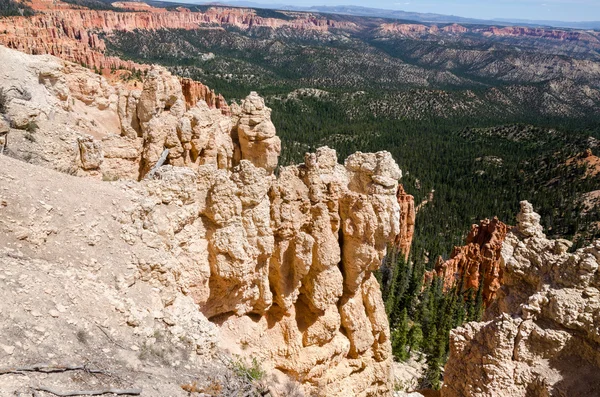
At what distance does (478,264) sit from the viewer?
103 feet

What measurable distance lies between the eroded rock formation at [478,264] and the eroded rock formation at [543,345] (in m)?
24.8

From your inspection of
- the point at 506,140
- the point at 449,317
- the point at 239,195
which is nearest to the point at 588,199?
the point at 506,140

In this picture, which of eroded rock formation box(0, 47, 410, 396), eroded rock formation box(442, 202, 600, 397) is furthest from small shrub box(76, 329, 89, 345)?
eroded rock formation box(442, 202, 600, 397)

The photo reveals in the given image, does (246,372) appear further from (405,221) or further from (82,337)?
(405,221)

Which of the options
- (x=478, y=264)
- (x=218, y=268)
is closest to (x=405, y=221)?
(x=478, y=264)

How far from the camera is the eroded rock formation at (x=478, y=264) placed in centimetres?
3036

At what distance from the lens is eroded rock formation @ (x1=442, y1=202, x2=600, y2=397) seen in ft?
20.7

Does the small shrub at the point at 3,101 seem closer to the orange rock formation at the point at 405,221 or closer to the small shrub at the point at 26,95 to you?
the small shrub at the point at 26,95

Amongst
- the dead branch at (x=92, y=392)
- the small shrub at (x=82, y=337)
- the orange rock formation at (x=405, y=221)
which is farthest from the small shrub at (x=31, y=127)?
the orange rock formation at (x=405, y=221)

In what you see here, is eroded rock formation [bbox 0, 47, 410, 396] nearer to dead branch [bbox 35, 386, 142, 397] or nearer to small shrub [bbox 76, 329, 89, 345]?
small shrub [bbox 76, 329, 89, 345]

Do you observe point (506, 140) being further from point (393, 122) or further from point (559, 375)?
point (559, 375)

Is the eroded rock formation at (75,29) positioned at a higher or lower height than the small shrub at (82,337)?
higher

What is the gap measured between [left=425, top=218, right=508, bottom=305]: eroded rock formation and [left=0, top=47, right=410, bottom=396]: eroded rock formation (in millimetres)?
22357

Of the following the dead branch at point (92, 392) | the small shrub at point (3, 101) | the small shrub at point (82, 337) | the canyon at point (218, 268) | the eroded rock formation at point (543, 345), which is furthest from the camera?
the small shrub at point (3, 101)
